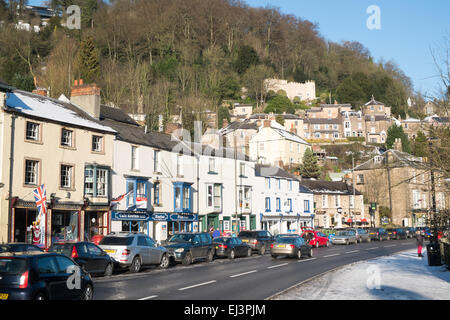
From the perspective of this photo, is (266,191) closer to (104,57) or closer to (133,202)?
(133,202)

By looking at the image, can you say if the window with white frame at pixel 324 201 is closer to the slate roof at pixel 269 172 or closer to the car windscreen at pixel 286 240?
the slate roof at pixel 269 172

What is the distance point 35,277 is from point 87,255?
856 cm

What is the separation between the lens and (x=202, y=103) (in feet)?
270

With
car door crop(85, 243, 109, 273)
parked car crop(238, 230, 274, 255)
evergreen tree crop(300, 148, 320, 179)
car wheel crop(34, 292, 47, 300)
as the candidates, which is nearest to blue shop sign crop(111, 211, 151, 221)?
parked car crop(238, 230, 274, 255)

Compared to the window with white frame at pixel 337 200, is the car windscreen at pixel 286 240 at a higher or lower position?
lower

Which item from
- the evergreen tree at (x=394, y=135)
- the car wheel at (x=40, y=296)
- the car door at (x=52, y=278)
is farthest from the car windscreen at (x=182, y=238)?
the evergreen tree at (x=394, y=135)

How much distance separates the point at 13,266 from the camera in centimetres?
1082

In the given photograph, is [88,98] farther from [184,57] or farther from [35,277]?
[184,57]

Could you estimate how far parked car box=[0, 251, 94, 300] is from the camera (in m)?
10.5

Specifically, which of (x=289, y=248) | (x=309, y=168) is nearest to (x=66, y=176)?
(x=289, y=248)

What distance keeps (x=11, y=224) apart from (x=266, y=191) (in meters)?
32.4

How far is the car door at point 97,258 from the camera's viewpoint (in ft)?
63.6

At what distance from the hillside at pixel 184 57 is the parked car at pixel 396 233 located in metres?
16.9
